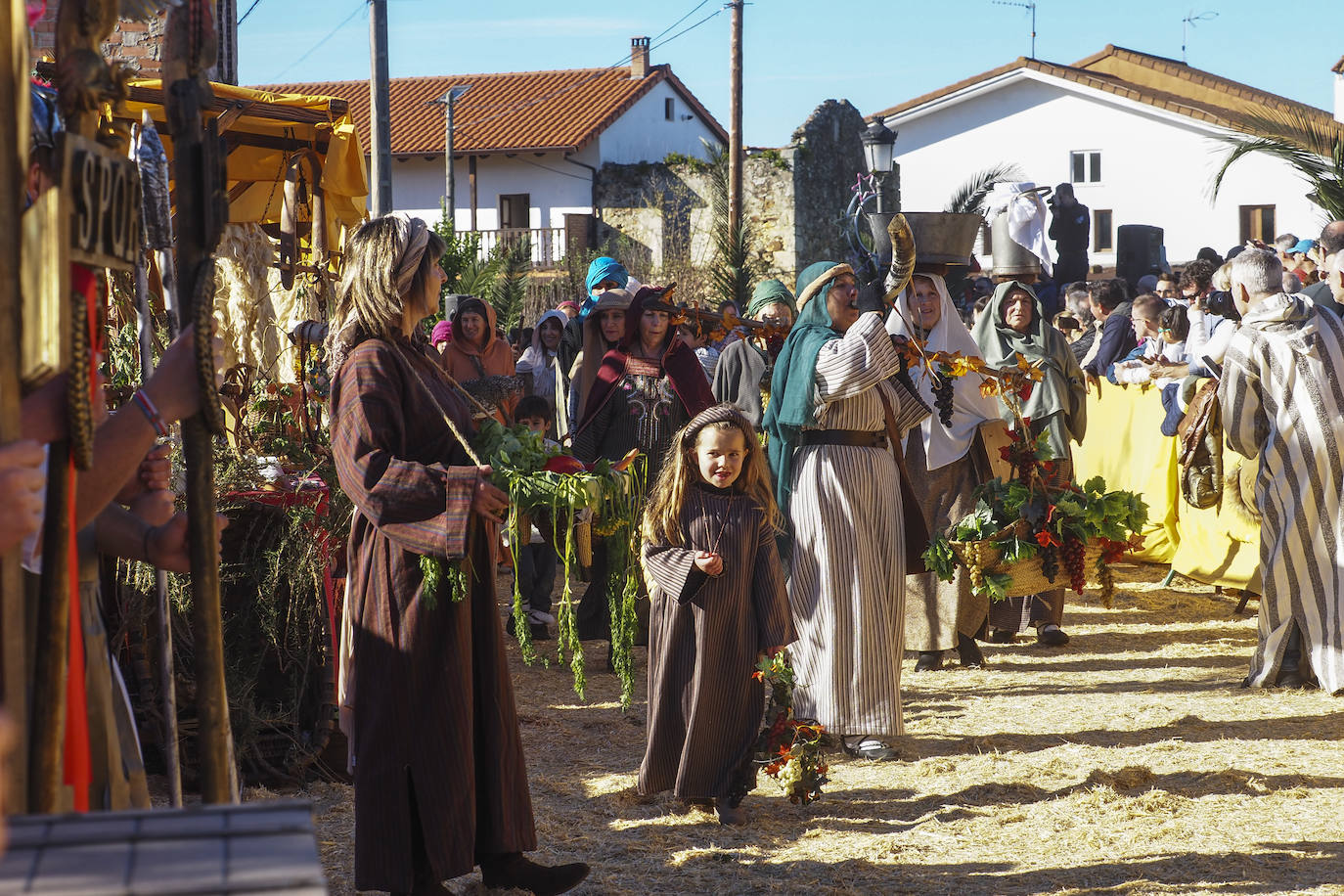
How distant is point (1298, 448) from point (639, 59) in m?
40.7

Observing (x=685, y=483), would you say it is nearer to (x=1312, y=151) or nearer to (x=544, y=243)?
(x=1312, y=151)

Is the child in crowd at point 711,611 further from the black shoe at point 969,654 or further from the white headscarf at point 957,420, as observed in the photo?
the black shoe at point 969,654

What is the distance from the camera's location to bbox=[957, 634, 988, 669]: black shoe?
784 centimetres

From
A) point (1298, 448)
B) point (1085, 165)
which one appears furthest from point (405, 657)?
point (1085, 165)

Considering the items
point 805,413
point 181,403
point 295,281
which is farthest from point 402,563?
point 295,281

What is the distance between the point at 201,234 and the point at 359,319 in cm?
192

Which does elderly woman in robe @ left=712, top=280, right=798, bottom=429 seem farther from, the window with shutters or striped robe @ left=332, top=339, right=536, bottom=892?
the window with shutters

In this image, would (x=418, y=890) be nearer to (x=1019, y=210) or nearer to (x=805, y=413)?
(x=805, y=413)

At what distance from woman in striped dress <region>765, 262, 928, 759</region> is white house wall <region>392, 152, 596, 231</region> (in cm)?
3434

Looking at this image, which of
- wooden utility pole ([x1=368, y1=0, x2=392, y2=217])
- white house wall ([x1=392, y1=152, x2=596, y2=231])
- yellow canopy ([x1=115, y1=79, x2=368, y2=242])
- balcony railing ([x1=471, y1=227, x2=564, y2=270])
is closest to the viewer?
yellow canopy ([x1=115, y1=79, x2=368, y2=242])

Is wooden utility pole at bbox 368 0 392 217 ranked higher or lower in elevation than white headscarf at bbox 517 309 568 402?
higher

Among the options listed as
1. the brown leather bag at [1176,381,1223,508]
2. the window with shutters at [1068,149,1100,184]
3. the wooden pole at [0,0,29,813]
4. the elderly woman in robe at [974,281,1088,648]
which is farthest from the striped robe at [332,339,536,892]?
the window with shutters at [1068,149,1100,184]

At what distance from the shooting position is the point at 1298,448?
670cm

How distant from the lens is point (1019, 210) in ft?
29.4
